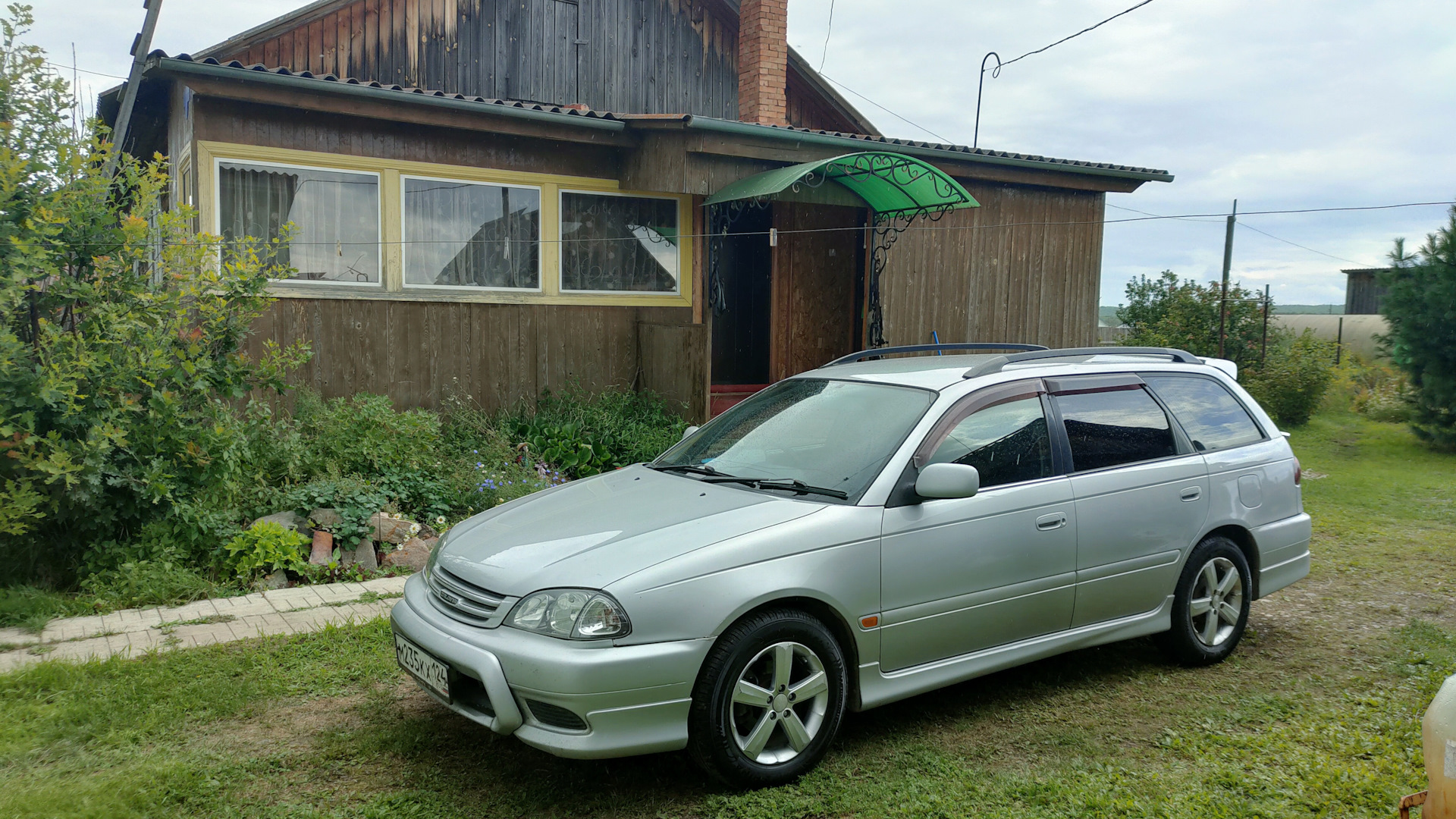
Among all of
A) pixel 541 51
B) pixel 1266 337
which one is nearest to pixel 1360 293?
pixel 1266 337

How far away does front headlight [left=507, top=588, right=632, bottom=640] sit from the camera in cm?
324

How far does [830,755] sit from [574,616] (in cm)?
128

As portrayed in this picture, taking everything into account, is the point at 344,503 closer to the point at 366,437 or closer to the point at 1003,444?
the point at 366,437

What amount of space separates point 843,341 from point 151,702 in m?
9.38

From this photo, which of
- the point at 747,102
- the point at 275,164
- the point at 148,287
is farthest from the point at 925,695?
the point at 747,102

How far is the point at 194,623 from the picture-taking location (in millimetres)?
5270

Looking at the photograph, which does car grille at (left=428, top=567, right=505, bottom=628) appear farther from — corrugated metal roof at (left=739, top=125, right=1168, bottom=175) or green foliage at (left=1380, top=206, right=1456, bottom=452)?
green foliage at (left=1380, top=206, right=1456, bottom=452)

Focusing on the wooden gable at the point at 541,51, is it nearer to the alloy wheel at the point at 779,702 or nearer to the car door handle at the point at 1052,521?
the car door handle at the point at 1052,521

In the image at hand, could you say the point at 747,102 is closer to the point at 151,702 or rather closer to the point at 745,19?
the point at 745,19

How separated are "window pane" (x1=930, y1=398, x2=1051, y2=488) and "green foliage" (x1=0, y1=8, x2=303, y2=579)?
14.7 feet

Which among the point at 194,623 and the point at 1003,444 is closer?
the point at 1003,444

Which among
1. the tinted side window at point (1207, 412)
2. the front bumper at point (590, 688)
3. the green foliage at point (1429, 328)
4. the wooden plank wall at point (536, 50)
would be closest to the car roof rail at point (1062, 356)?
the tinted side window at point (1207, 412)

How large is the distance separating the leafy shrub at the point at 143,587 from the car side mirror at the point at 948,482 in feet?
14.4

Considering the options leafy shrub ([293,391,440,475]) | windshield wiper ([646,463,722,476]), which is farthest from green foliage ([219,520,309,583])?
windshield wiper ([646,463,722,476])
